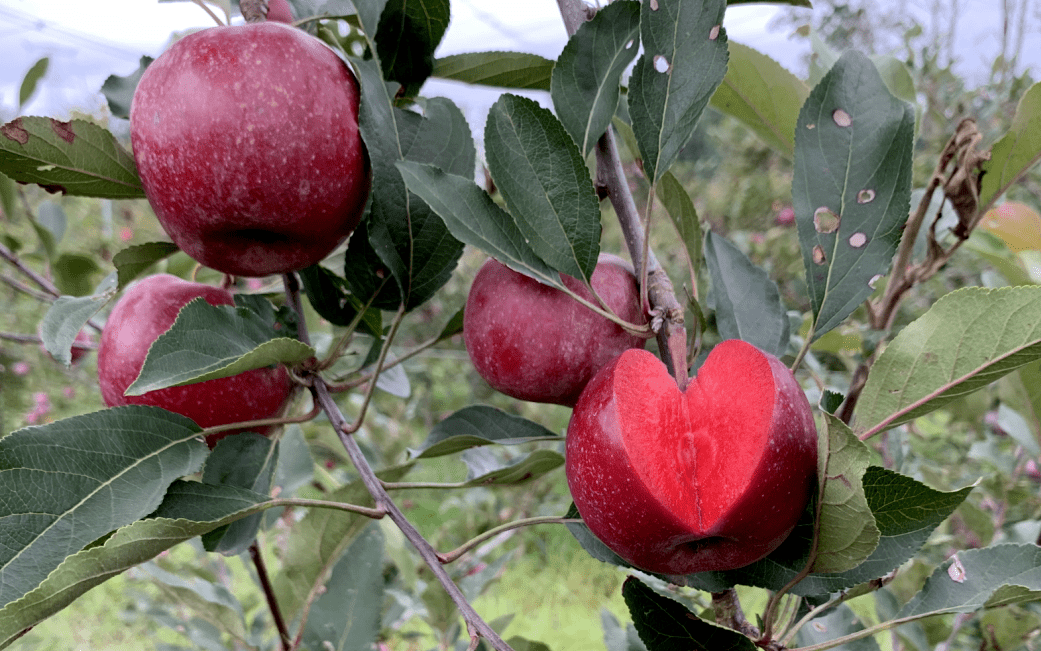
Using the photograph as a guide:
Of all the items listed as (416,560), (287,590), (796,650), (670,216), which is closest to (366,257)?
(670,216)

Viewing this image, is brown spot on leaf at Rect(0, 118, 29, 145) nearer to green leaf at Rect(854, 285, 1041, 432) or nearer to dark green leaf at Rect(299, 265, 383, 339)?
dark green leaf at Rect(299, 265, 383, 339)

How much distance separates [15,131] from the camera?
47 cm

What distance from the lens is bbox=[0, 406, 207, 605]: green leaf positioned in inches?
16.4

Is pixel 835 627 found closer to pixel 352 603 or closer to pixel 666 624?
pixel 666 624

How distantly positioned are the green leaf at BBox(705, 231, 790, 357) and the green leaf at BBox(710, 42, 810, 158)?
0.18 meters

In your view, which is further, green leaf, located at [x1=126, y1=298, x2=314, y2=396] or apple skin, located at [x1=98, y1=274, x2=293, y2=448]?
apple skin, located at [x1=98, y1=274, x2=293, y2=448]

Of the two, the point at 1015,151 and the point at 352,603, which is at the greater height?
the point at 1015,151

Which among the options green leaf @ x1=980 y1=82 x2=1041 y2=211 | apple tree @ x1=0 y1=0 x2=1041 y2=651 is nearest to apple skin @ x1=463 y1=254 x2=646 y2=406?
apple tree @ x1=0 y1=0 x2=1041 y2=651

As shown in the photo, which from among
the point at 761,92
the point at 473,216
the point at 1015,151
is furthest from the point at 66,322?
the point at 1015,151

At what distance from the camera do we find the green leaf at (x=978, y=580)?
1.46 ft

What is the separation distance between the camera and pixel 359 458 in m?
0.53

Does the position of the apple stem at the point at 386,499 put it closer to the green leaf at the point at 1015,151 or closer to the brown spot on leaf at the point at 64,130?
the brown spot on leaf at the point at 64,130

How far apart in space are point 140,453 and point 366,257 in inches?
9.1

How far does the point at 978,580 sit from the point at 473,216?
0.44 m
